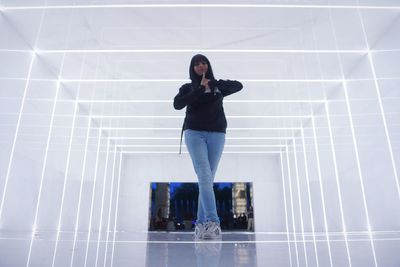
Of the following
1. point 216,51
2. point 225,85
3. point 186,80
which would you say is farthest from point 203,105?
point 186,80

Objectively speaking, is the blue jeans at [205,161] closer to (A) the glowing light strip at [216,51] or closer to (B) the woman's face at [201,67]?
(B) the woman's face at [201,67]

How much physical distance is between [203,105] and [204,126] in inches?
11.0

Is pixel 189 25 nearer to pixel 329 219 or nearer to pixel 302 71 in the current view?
pixel 302 71

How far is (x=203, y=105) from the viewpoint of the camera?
3.53 meters

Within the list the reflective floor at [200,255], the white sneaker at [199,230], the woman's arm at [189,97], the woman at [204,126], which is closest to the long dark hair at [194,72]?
the woman at [204,126]

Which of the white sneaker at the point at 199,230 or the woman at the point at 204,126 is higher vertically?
the woman at the point at 204,126

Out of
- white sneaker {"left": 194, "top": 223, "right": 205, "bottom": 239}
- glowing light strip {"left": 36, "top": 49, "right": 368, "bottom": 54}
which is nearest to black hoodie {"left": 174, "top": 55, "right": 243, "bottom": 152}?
white sneaker {"left": 194, "top": 223, "right": 205, "bottom": 239}

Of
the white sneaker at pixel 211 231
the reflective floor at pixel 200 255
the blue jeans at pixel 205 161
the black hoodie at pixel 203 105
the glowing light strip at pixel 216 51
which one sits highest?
the glowing light strip at pixel 216 51

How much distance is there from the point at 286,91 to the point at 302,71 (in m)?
1.53

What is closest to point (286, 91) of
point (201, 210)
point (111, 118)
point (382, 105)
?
point (382, 105)

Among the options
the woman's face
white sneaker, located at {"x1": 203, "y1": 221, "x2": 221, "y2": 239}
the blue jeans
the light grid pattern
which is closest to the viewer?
white sneaker, located at {"x1": 203, "y1": 221, "x2": 221, "y2": 239}

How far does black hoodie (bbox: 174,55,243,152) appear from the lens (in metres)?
3.41

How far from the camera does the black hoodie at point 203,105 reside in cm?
341

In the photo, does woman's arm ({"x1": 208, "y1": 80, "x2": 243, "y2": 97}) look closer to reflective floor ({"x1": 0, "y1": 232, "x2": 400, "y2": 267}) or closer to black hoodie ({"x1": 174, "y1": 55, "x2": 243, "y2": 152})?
black hoodie ({"x1": 174, "y1": 55, "x2": 243, "y2": 152})
